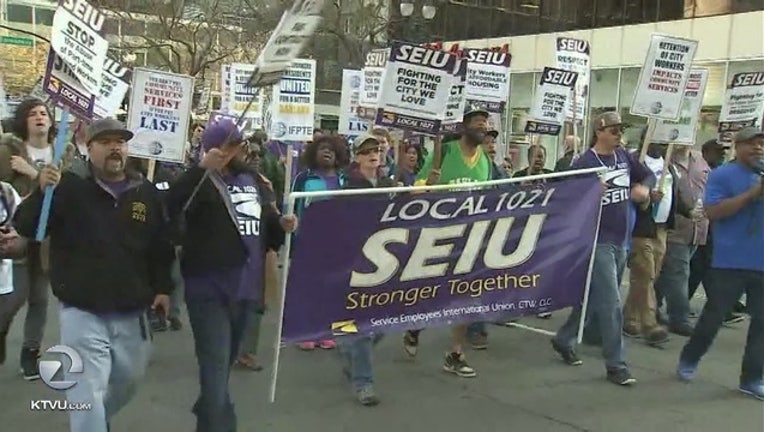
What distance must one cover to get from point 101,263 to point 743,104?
24.3 feet

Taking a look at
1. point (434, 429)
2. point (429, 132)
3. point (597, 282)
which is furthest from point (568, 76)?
point (434, 429)

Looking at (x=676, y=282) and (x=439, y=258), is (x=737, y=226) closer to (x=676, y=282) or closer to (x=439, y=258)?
(x=439, y=258)

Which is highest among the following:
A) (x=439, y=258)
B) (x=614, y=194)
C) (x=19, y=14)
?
(x=19, y=14)

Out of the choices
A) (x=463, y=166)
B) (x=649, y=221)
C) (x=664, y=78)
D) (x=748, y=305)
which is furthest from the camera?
(x=649, y=221)

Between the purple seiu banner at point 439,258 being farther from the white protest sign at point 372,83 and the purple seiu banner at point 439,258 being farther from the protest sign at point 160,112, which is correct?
the white protest sign at point 372,83

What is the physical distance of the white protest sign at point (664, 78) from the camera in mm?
7941

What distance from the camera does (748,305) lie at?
6469mm

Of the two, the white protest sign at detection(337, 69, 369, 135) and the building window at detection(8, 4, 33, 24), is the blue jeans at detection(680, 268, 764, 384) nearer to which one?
the white protest sign at detection(337, 69, 369, 135)

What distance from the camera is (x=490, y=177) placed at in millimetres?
7375

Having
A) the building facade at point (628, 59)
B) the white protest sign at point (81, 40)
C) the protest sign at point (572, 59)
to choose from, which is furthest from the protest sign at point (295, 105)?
the building facade at point (628, 59)

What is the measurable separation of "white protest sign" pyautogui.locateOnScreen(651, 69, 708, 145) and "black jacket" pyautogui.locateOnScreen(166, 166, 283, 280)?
540 centimetres

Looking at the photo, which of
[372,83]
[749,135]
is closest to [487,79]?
[372,83]

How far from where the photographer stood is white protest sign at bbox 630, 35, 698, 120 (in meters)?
7.94

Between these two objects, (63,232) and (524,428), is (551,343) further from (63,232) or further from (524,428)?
(63,232)
